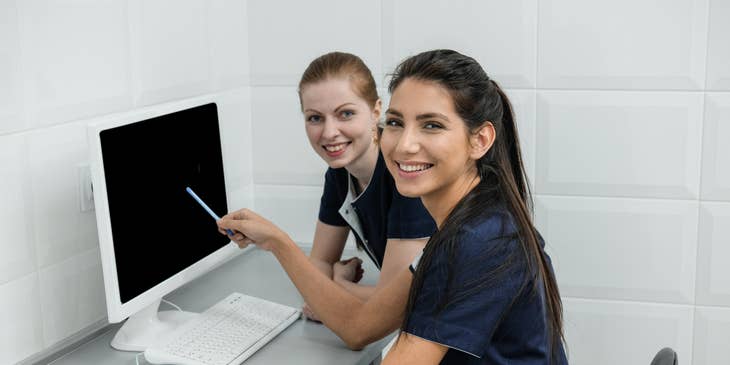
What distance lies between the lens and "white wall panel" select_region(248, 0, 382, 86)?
2346mm

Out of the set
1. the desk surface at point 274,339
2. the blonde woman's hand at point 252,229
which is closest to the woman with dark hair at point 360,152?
the desk surface at point 274,339

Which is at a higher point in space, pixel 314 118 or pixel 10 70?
pixel 10 70

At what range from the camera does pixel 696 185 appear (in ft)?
7.18

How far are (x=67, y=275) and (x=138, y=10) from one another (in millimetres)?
613

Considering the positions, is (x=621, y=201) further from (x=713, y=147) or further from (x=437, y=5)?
(x=437, y=5)

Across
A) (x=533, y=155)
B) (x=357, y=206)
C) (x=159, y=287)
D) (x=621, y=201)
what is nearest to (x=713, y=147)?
(x=621, y=201)

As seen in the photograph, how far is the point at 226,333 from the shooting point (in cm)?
175

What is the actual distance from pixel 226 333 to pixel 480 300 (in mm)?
615

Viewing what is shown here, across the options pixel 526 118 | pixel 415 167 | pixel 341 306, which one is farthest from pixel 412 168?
pixel 526 118

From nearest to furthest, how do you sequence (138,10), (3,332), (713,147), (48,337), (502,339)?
(502,339) < (3,332) < (48,337) < (138,10) < (713,147)

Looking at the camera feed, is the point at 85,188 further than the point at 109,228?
Yes

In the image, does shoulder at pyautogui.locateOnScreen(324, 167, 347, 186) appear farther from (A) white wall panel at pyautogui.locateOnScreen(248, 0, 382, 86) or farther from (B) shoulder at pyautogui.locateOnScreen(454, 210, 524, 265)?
(B) shoulder at pyautogui.locateOnScreen(454, 210, 524, 265)

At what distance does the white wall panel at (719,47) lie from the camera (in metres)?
2.10

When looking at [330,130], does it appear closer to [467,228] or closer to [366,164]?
[366,164]
